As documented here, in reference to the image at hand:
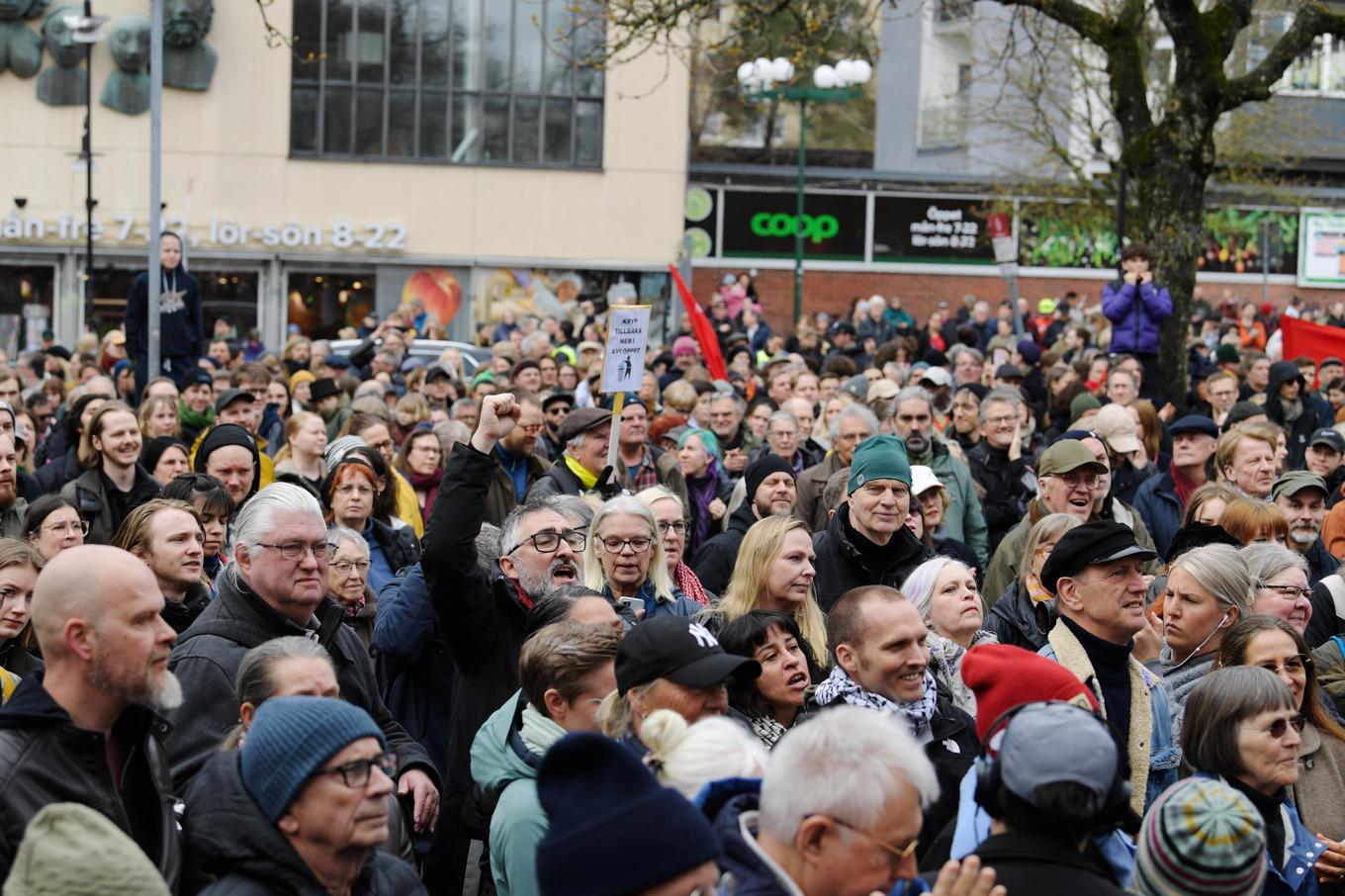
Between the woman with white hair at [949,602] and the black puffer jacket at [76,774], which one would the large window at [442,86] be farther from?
the black puffer jacket at [76,774]

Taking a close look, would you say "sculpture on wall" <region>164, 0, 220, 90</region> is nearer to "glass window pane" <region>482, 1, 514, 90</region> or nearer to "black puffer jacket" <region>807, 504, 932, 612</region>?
"glass window pane" <region>482, 1, 514, 90</region>

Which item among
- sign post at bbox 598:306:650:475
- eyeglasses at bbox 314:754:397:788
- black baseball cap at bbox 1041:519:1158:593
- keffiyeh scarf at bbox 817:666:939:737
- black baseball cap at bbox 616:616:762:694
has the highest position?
sign post at bbox 598:306:650:475

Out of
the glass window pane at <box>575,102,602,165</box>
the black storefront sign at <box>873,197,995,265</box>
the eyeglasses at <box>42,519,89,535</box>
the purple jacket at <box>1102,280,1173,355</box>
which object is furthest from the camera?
the black storefront sign at <box>873,197,995,265</box>

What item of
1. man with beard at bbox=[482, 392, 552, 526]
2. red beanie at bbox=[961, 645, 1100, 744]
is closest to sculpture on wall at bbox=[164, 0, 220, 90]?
man with beard at bbox=[482, 392, 552, 526]

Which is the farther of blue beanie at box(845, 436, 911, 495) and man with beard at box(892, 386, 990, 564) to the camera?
man with beard at box(892, 386, 990, 564)

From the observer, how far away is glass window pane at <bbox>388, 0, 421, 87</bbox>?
1409 inches

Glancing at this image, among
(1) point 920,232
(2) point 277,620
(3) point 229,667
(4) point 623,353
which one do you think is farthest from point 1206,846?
(1) point 920,232

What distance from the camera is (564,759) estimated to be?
11.6 ft

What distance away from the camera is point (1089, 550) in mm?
5750

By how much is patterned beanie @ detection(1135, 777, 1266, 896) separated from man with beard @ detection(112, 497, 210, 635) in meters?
4.01

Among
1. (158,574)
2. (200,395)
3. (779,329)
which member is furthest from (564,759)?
(779,329)

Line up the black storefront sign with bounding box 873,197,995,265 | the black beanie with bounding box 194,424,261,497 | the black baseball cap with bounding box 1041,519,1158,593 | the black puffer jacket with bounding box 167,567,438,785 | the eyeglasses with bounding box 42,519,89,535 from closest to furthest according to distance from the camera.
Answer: the black puffer jacket with bounding box 167,567,438,785 → the black baseball cap with bounding box 1041,519,1158,593 → the eyeglasses with bounding box 42,519,89,535 → the black beanie with bounding box 194,424,261,497 → the black storefront sign with bounding box 873,197,995,265

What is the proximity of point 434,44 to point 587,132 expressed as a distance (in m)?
3.68

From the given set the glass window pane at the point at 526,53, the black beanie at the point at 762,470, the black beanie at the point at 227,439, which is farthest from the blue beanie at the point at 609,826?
the glass window pane at the point at 526,53
